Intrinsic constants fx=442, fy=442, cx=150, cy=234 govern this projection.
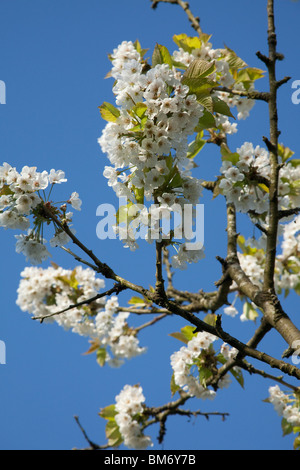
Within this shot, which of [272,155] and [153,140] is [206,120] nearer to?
[153,140]

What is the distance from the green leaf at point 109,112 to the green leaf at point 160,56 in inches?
12.0

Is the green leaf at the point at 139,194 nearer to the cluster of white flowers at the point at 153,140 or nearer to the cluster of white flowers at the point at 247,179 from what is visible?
the cluster of white flowers at the point at 153,140

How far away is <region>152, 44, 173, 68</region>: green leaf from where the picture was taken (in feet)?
6.91

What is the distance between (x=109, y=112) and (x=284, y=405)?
110 inches

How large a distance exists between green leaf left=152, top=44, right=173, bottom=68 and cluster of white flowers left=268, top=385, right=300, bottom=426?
272 cm

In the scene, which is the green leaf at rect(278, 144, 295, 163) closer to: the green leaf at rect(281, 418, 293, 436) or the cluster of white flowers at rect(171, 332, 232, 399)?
the cluster of white flowers at rect(171, 332, 232, 399)

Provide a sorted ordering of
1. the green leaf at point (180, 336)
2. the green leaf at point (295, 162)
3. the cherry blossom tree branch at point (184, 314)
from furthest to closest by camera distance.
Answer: the green leaf at point (295, 162) < the green leaf at point (180, 336) < the cherry blossom tree branch at point (184, 314)

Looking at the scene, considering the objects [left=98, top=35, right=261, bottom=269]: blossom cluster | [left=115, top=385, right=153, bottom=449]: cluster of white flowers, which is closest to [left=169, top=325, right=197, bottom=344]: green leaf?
[left=115, top=385, right=153, bottom=449]: cluster of white flowers

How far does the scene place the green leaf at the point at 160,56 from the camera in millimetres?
2107

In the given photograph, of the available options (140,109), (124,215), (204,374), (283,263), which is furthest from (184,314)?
(283,263)

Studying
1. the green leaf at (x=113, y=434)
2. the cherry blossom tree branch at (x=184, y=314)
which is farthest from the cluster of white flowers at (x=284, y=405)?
the cherry blossom tree branch at (x=184, y=314)
